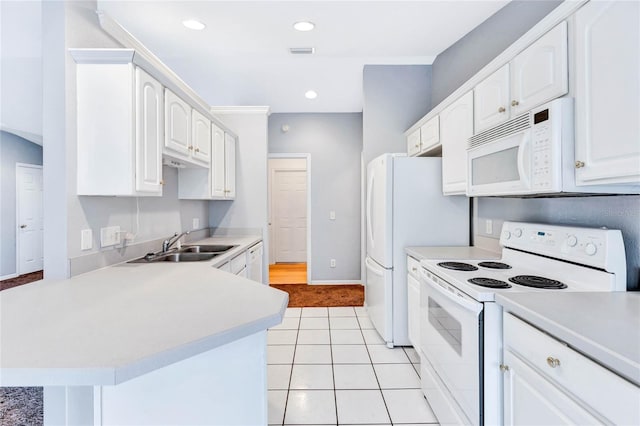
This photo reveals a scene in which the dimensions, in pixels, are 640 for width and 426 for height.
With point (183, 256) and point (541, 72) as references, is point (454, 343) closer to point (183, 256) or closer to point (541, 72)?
point (541, 72)

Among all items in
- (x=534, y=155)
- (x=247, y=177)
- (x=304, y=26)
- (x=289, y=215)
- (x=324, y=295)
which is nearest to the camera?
(x=534, y=155)

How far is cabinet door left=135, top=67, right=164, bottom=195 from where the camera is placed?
5.79 ft

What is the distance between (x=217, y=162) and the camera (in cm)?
327

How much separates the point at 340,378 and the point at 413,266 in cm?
99

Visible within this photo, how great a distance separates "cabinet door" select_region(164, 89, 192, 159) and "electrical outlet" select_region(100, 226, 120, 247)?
0.62 m

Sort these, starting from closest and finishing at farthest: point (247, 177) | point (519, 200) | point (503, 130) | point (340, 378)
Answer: point (503, 130), point (519, 200), point (340, 378), point (247, 177)

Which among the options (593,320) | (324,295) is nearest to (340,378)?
(593,320)

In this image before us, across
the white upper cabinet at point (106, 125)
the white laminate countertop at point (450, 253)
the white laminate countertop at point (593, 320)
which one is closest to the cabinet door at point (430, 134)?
the white laminate countertop at point (450, 253)

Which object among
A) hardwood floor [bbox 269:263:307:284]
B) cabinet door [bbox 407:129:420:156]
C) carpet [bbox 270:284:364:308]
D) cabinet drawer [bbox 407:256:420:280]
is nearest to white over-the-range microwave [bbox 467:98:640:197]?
cabinet drawer [bbox 407:256:420:280]

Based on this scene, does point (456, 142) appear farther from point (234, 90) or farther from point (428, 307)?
point (234, 90)

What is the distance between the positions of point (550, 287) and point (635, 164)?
592 mm

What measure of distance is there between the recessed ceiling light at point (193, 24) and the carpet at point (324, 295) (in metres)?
3.04

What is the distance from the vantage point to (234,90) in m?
4.01

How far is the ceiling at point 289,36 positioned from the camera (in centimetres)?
232
